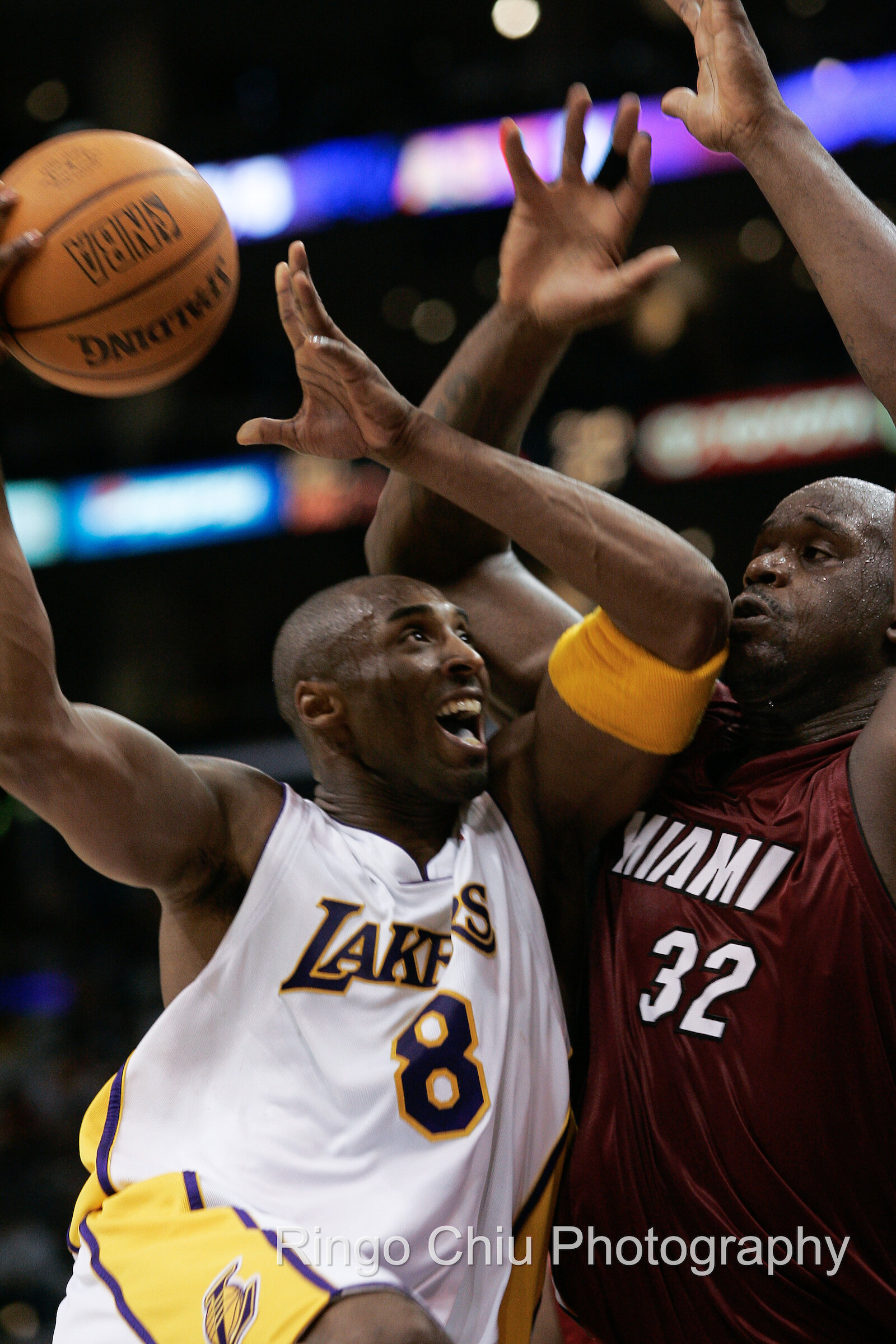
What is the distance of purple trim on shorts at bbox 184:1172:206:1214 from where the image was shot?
2270 millimetres

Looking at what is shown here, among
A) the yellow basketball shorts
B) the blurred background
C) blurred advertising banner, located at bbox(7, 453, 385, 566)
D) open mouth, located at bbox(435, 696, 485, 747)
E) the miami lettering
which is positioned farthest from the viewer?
blurred advertising banner, located at bbox(7, 453, 385, 566)

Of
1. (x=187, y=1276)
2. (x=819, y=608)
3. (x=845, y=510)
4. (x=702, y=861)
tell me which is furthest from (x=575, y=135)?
(x=187, y=1276)

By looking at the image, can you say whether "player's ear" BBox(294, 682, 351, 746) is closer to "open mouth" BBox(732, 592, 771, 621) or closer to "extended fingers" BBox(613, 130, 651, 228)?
"open mouth" BBox(732, 592, 771, 621)

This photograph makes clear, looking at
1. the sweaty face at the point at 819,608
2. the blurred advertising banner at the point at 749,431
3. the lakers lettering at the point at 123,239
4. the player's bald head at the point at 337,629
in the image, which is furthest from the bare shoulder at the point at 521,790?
the blurred advertising banner at the point at 749,431

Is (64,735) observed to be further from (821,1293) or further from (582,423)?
(582,423)

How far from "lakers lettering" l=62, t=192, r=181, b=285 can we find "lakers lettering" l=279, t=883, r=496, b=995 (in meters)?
1.28

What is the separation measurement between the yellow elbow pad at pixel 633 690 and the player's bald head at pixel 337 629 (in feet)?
1.52

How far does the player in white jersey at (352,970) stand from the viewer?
2219 mm

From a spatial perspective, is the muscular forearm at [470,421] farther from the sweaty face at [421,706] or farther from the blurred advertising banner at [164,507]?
the blurred advertising banner at [164,507]

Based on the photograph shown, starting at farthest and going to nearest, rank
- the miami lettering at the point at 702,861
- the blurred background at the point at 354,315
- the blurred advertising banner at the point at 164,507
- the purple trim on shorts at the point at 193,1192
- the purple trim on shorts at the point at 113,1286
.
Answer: the blurred advertising banner at the point at 164,507, the blurred background at the point at 354,315, the miami lettering at the point at 702,861, the purple trim on shorts at the point at 193,1192, the purple trim on shorts at the point at 113,1286

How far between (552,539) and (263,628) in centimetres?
1056

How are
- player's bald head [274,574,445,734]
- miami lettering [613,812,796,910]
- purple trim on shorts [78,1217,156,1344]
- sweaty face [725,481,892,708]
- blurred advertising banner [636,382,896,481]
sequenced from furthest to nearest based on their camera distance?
blurred advertising banner [636,382,896,481], player's bald head [274,574,445,734], sweaty face [725,481,892,708], miami lettering [613,812,796,910], purple trim on shorts [78,1217,156,1344]

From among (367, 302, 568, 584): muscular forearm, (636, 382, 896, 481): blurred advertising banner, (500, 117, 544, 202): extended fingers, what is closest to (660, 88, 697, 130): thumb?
(500, 117, 544, 202): extended fingers

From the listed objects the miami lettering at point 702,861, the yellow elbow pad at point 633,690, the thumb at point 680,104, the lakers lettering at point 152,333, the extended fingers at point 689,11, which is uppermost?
the extended fingers at point 689,11
